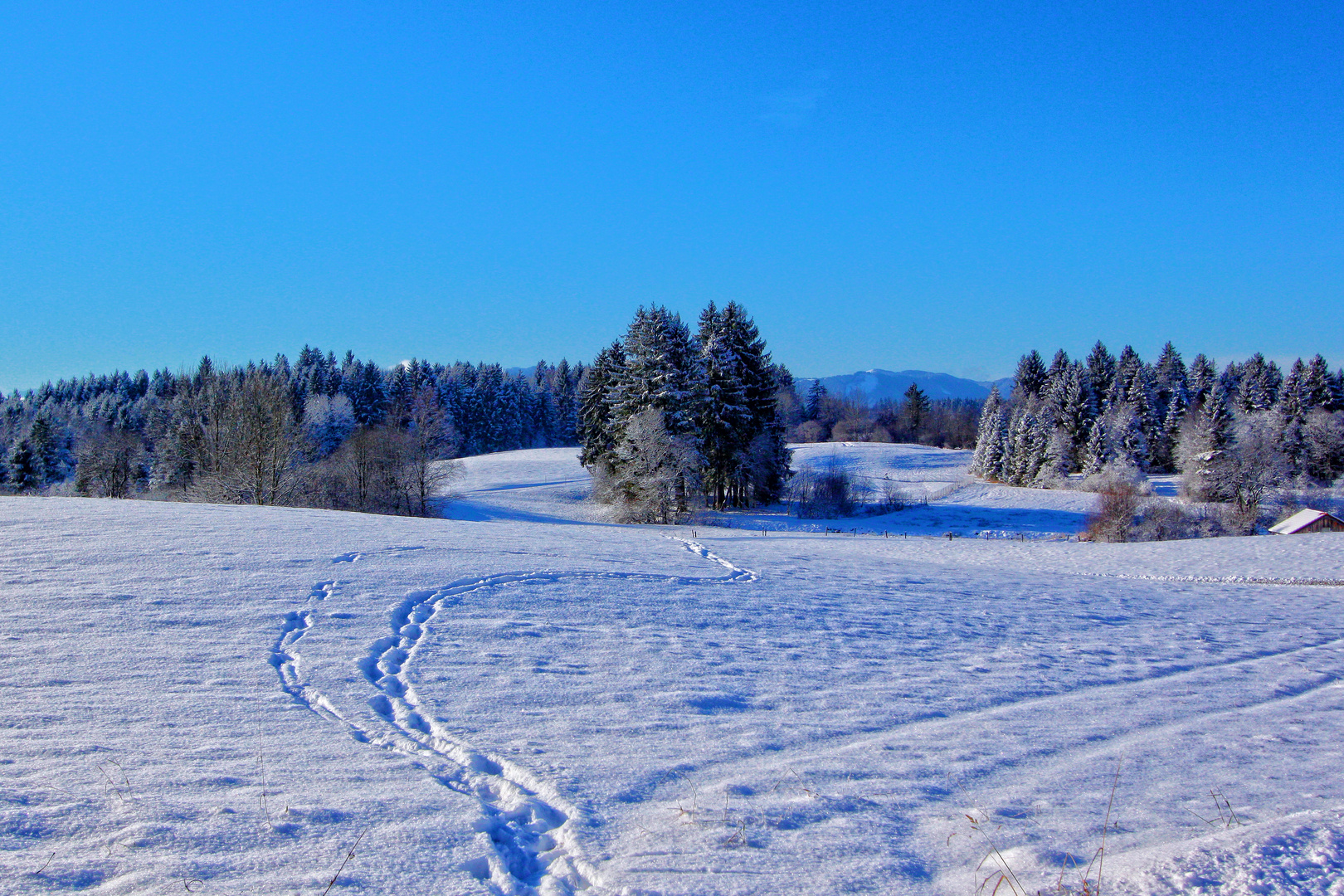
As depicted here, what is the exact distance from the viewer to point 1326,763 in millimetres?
6910

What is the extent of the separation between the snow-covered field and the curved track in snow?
32mm

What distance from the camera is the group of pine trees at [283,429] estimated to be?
35375 millimetres

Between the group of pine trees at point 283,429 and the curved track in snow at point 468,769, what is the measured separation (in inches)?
1175

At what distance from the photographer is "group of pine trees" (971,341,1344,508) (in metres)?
52.0

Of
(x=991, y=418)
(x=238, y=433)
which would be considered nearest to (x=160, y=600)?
(x=238, y=433)

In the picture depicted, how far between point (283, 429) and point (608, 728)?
3482 cm

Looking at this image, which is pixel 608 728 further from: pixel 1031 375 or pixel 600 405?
pixel 1031 375

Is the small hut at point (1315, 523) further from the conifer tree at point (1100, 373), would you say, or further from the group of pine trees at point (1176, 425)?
the conifer tree at point (1100, 373)

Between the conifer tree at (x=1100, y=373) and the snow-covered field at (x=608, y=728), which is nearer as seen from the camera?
the snow-covered field at (x=608, y=728)

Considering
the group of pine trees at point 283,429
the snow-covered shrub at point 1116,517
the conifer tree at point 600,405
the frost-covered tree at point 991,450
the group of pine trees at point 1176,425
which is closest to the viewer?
the group of pine trees at point 283,429

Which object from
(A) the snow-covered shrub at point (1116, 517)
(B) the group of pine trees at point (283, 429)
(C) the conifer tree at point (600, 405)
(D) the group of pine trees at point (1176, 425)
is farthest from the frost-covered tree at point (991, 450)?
(B) the group of pine trees at point (283, 429)

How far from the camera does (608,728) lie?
6.78 meters

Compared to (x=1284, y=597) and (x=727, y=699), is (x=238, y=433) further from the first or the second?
(x=1284, y=597)

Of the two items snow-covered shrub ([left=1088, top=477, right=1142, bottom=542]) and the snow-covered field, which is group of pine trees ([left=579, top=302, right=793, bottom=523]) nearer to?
snow-covered shrub ([left=1088, top=477, right=1142, bottom=542])
